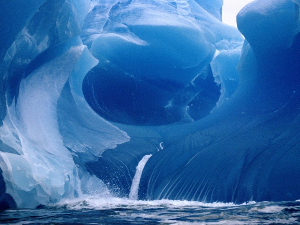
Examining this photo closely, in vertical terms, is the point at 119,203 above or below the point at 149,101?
below

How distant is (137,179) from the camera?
630 cm

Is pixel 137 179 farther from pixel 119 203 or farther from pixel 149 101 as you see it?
pixel 149 101

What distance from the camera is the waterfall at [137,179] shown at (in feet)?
19.6

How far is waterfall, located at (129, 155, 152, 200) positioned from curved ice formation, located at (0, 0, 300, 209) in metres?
0.13

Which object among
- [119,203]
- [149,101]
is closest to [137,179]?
[119,203]

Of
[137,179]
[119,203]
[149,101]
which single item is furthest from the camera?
[149,101]

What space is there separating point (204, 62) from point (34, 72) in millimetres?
4594

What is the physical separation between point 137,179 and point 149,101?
8.79 feet

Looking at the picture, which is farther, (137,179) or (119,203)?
(137,179)

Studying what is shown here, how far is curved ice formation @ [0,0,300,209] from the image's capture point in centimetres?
520

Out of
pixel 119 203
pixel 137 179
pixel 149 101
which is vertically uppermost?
pixel 149 101

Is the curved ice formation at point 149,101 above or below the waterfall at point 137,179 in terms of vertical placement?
above

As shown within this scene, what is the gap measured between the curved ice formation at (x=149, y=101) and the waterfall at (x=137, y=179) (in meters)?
0.13

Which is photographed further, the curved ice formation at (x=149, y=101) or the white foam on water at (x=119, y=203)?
the curved ice formation at (x=149, y=101)
